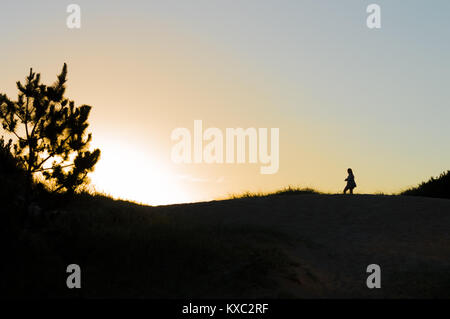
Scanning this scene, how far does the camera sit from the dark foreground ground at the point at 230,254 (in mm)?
11469

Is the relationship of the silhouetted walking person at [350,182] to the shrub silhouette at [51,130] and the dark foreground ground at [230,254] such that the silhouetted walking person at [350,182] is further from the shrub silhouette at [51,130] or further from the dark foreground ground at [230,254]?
the shrub silhouette at [51,130]

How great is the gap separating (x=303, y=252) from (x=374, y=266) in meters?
2.11

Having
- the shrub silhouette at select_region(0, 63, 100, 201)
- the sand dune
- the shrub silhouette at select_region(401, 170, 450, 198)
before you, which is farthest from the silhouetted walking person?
the shrub silhouette at select_region(0, 63, 100, 201)

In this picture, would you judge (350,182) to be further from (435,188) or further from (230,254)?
(230,254)

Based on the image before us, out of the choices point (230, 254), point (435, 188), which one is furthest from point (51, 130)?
point (435, 188)

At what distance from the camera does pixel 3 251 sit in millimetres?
12281

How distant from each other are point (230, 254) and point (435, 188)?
21344mm

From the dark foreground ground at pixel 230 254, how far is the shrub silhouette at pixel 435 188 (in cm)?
1066

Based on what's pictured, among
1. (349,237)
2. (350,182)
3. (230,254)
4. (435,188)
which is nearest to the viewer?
(230,254)

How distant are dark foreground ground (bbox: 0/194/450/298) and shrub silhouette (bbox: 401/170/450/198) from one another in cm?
1066

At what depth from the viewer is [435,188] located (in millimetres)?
30203
